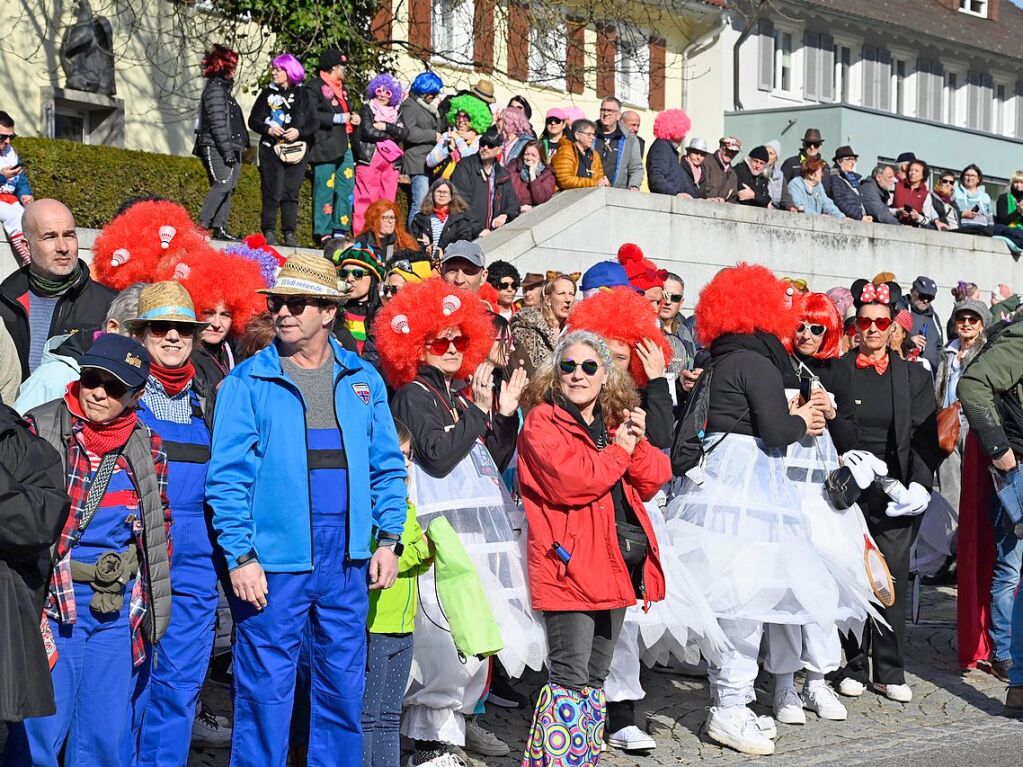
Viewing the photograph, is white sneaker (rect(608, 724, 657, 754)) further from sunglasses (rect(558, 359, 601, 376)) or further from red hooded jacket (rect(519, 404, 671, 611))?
sunglasses (rect(558, 359, 601, 376))

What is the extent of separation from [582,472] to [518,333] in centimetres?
232

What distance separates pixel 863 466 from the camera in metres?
7.81

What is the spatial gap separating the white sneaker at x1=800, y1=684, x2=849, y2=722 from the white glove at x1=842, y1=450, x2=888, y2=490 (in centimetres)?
107

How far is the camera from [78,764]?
207 inches

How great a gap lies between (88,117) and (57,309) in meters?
15.0

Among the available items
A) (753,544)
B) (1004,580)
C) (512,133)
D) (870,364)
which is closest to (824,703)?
(753,544)

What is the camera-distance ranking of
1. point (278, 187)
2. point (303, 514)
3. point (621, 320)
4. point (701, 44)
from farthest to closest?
point (701, 44) < point (278, 187) < point (621, 320) < point (303, 514)

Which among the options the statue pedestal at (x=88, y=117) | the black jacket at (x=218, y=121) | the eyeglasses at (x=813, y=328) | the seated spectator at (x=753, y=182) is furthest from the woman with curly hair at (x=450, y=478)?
the statue pedestal at (x=88, y=117)

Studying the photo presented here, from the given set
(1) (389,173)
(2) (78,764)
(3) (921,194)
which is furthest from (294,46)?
(2) (78,764)

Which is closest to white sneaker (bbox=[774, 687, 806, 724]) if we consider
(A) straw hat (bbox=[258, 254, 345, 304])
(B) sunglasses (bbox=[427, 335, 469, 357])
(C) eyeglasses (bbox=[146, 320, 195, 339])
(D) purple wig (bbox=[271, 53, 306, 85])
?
(B) sunglasses (bbox=[427, 335, 469, 357])

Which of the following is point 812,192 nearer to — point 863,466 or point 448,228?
point 448,228

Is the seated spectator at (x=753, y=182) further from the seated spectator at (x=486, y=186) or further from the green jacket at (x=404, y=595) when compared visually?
the green jacket at (x=404, y=595)

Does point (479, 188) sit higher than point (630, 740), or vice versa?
point (479, 188)

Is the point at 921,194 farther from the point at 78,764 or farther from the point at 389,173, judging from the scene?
the point at 78,764
